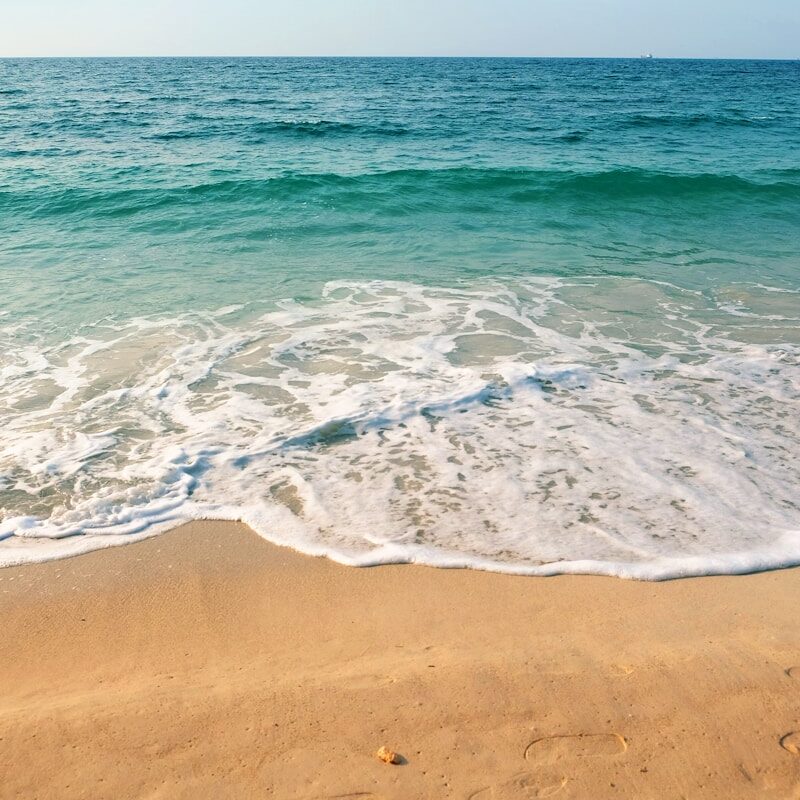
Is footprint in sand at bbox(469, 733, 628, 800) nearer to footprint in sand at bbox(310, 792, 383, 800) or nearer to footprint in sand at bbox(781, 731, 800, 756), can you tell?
footprint in sand at bbox(310, 792, 383, 800)

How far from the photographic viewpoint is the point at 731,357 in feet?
21.1

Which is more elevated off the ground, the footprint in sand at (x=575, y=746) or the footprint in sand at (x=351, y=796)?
the footprint in sand at (x=575, y=746)

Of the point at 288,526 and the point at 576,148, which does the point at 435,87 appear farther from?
the point at 288,526

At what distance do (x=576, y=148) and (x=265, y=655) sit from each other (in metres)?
19.0

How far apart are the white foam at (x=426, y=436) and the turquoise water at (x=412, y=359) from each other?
0.03m

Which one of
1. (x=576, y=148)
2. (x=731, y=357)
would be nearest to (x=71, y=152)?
(x=576, y=148)

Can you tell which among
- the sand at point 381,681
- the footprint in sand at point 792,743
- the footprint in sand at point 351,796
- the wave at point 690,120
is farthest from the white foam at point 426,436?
the wave at point 690,120

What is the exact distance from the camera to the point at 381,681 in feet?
8.89

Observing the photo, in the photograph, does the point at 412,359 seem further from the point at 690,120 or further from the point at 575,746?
the point at 690,120

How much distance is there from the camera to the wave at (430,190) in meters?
13.1

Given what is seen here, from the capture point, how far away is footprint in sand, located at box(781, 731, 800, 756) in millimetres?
2369

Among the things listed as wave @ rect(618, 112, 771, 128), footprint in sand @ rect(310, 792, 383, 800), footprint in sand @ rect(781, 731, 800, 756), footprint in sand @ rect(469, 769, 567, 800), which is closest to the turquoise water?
footprint in sand @ rect(781, 731, 800, 756)

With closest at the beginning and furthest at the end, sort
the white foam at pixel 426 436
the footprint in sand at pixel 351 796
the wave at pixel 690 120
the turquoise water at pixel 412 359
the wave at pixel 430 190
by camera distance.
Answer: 1. the footprint in sand at pixel 351 796
2. the white foam at pixel 426 436
3. the turquoise water at pixel 412 359
4. the wave at pixel 430 190
5. the wave at pixel 690 120

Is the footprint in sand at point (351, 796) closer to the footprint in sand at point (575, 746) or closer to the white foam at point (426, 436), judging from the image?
the footprint in sand at point (575, 746)
